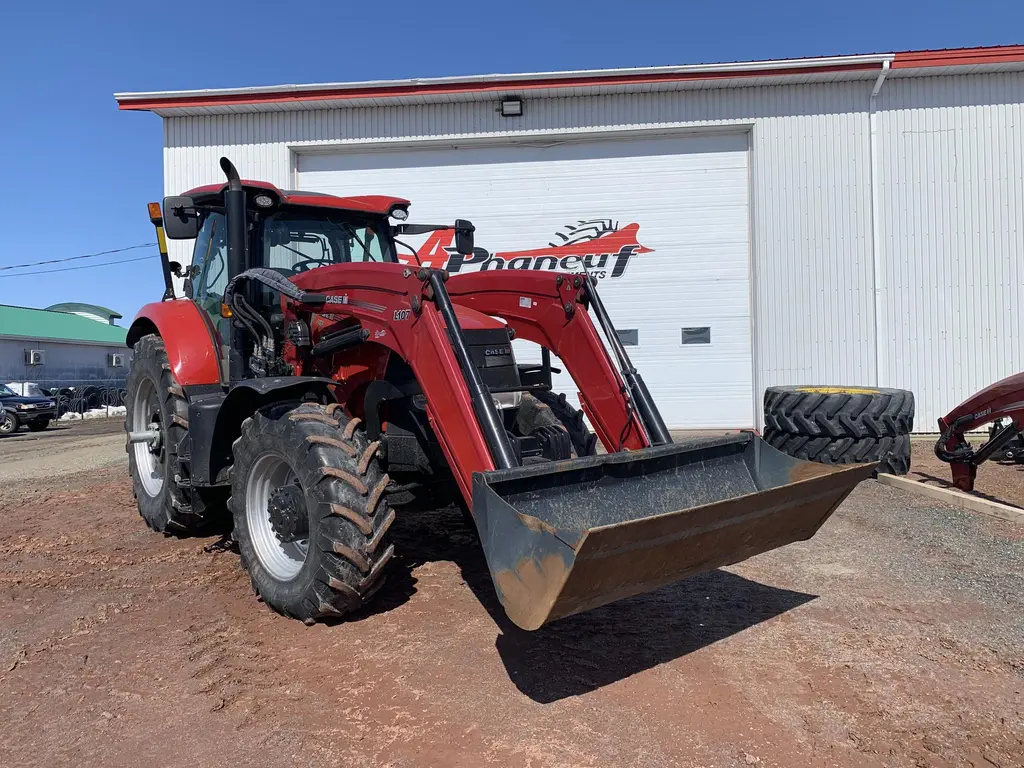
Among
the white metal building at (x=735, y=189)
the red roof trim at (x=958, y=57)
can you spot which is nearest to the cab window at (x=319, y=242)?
the white metal building at (x=735, y=189)

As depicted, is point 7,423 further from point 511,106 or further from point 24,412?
point 511,106

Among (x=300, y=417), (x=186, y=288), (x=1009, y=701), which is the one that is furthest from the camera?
(x=186, y=288)

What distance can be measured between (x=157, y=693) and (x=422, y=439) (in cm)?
187

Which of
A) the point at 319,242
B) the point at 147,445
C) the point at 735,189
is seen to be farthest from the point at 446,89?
the point at 147,445

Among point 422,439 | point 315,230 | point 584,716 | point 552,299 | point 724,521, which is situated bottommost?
point 584,716

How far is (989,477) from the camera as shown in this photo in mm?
7305

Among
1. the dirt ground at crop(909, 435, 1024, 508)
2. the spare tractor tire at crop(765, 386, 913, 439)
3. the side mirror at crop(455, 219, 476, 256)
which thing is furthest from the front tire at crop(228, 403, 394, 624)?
the dirt ground at crop(909, 435, 1024, 508)

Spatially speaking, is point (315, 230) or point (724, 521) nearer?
point (724, 521)

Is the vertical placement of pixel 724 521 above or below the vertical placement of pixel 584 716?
above

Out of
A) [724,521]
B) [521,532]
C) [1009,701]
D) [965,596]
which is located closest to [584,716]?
[521,532]

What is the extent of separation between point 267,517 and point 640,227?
888cm

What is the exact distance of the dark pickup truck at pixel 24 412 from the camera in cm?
1945

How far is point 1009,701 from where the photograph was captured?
288cm

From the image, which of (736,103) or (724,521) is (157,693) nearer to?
(724,521)
